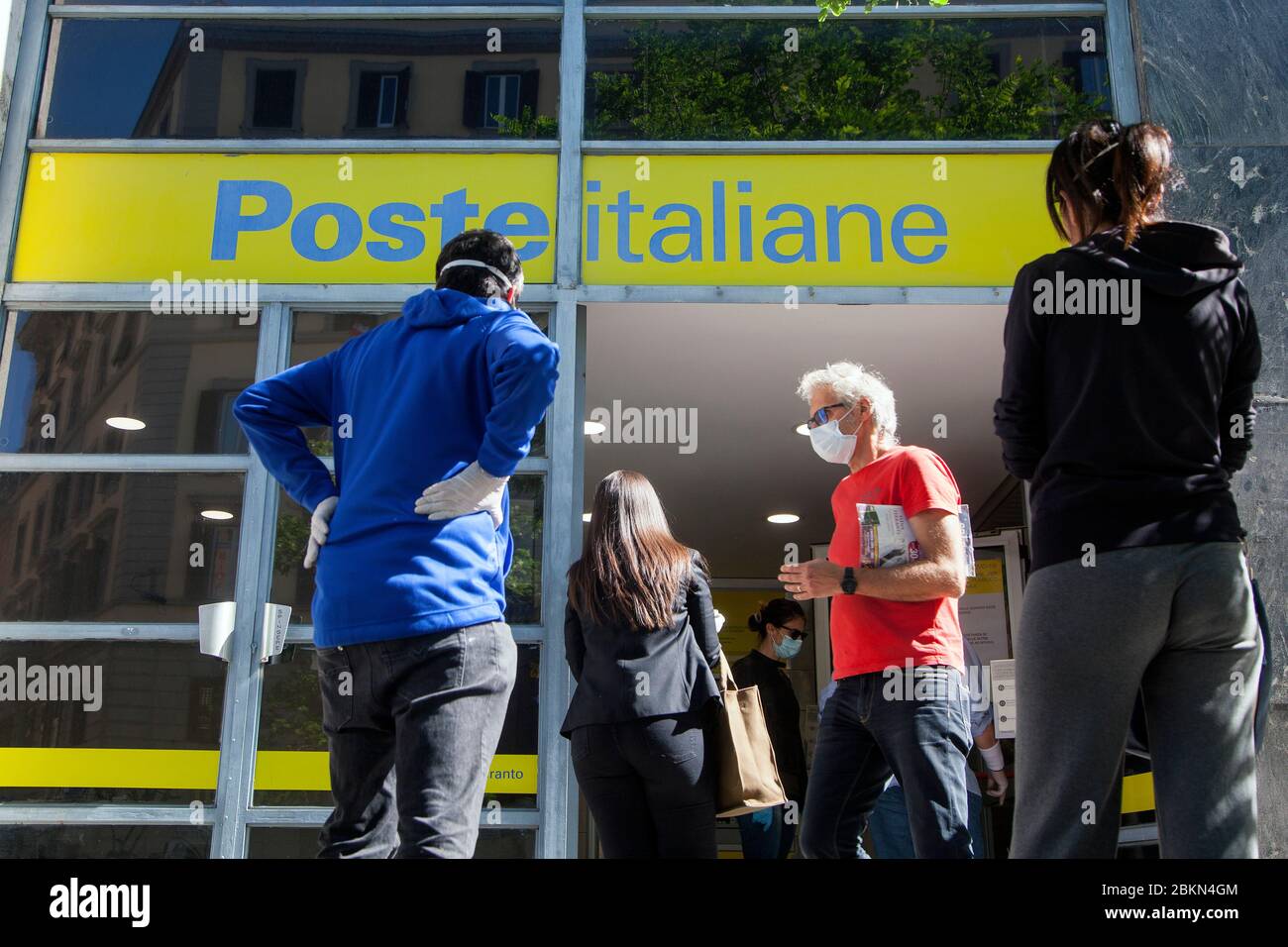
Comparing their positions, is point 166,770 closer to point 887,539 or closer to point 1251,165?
point 887,539

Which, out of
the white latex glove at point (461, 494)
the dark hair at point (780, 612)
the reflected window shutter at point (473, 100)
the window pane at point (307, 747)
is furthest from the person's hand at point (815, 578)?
the dark hair at point (780, 612)

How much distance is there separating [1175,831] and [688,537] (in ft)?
32.0

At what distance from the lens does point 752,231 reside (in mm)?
5758

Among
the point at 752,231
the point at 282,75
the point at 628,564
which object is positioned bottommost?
the point at 628,564

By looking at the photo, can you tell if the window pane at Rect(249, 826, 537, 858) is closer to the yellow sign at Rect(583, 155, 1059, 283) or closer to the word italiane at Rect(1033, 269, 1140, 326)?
the yellow sign at Rect(583, 155, 1059, 283)

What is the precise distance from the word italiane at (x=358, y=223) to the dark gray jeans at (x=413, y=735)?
321cm

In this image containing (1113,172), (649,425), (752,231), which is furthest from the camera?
(649,425)

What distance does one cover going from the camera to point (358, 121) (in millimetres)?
5961

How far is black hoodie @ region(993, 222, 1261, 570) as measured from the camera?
237 centimetres

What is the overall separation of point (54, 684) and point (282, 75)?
307 centimetres

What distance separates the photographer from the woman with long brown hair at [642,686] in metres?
3.71
